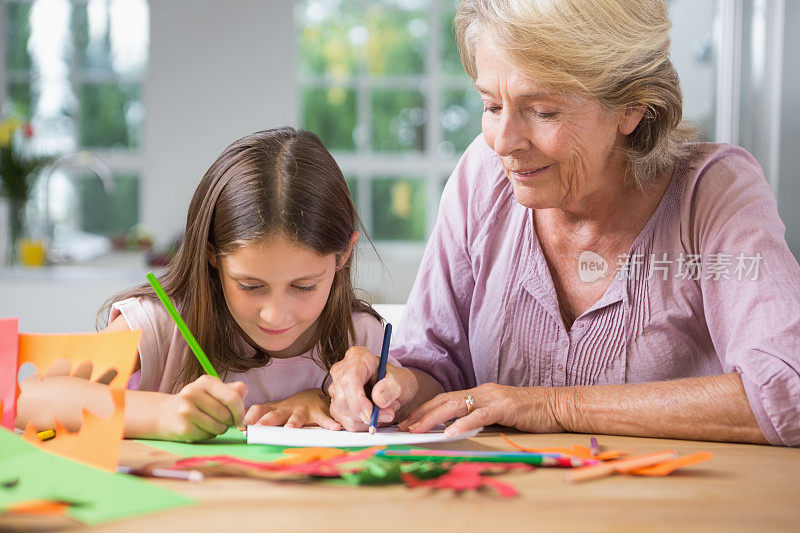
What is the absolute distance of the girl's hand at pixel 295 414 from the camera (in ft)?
3.69

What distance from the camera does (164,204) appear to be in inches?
213

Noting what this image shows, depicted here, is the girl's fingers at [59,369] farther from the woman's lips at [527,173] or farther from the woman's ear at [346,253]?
the woman's lips at [527,173]

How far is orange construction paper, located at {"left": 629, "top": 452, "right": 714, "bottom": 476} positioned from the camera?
87cm

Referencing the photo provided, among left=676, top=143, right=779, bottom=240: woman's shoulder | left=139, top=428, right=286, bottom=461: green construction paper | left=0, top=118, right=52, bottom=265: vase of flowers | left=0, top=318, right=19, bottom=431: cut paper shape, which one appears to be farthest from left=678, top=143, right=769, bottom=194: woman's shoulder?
left=0, top=118, right=52, bottom=265: vase of flowers

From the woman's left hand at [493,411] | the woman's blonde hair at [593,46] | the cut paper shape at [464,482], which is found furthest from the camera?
the woman's blonde hair at [593,46]

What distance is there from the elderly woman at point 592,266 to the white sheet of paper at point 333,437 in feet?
0.10

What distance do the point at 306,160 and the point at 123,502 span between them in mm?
715

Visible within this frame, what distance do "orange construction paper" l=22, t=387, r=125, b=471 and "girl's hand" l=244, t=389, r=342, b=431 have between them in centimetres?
26

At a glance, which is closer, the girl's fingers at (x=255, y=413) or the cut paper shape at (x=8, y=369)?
the cut paper shape at (x=8, y=369)

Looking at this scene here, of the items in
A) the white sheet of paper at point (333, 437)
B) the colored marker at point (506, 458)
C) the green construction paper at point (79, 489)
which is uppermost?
the green construction paper at point (79, 489)

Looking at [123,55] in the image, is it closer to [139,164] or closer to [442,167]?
[139,164]

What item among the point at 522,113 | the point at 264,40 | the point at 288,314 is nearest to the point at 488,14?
the point at 522,113

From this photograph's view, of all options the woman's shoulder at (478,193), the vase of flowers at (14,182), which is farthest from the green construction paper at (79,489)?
the vase of flowers at (14,182)

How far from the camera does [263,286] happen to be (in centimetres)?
123
